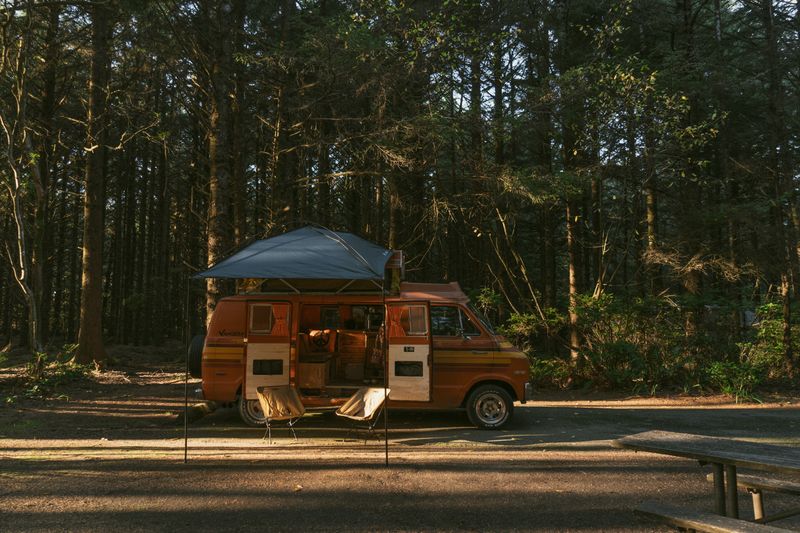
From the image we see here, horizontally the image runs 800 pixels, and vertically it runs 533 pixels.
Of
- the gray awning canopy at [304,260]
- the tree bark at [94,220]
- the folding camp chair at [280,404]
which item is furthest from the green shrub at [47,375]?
the gray awning canopy at [304,260]

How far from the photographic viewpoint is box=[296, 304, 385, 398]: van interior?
31.6 feet

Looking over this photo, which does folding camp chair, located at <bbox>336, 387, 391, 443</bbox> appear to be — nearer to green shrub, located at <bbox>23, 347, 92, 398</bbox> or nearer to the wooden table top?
the wooden table top

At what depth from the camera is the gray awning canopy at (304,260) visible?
6802 mm

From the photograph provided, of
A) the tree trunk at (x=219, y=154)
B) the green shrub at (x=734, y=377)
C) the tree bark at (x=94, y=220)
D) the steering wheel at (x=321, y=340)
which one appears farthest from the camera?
the tree bark at (x=94, y=220)

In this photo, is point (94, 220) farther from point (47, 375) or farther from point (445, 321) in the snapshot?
point (445, 321)

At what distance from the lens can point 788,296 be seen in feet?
45.6

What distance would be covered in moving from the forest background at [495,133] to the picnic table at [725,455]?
939 centimetres

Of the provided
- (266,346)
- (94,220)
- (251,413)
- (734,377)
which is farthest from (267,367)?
(734,377)

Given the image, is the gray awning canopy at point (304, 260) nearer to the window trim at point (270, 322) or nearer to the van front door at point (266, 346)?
the window trim at point (270, 322)

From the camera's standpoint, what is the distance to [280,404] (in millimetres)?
7793

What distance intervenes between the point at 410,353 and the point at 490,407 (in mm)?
1625

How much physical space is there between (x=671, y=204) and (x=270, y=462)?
16763 mm

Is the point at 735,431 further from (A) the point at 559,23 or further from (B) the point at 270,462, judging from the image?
(A) the point at 559,23

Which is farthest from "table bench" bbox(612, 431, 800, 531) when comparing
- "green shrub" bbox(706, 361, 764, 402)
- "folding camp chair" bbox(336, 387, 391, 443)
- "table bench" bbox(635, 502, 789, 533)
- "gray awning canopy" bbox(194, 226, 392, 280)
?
"green shrub" bbox(706, 361, 764, 402)
